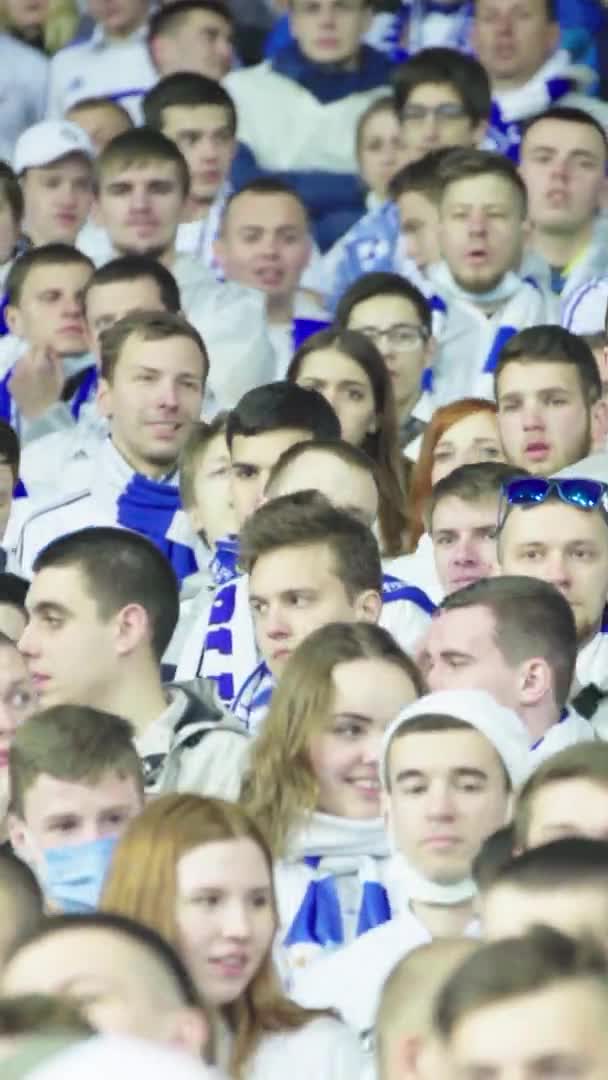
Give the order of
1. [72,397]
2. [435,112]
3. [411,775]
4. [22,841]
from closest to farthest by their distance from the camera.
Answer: [411,775]
[22,841]
[72,397]
[435,112]

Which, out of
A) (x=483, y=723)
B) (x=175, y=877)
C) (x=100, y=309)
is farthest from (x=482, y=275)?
(x=175, y=877)

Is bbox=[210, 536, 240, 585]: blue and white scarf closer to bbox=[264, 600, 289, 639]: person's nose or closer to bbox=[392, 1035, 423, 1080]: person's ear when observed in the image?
bbox=[264, 600, 289, 639]: person's nose

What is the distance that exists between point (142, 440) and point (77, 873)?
139 inches

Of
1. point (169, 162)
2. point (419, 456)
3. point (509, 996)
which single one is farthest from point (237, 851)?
point (169, 162)

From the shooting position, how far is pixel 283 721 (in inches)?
348

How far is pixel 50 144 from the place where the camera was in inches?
571

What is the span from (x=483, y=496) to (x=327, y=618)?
82 cm

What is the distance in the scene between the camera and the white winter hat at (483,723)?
8367mm

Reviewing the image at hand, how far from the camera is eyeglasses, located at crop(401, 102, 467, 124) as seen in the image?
565 inches

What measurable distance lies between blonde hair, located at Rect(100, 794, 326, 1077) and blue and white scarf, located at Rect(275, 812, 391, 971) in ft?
3.07

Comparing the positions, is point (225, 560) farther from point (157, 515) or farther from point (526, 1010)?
point (526, 1010)

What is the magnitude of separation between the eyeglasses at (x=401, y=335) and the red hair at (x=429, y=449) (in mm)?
984

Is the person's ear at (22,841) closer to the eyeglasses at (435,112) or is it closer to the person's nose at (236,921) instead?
the person's nose at (236,921)

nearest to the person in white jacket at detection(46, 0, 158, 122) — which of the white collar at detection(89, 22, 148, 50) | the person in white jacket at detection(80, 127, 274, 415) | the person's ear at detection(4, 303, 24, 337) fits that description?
the white collar at detection(89, 22, 148, 50)
